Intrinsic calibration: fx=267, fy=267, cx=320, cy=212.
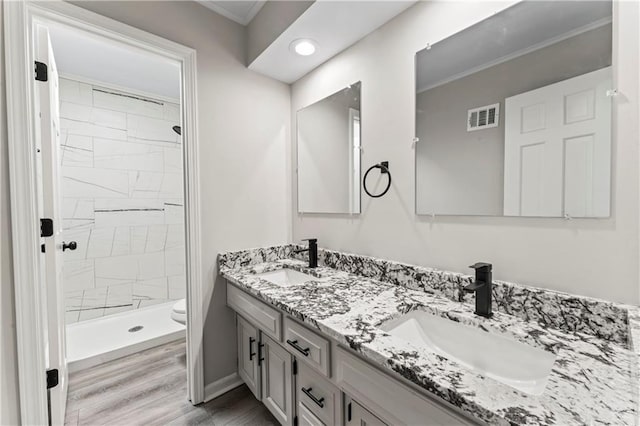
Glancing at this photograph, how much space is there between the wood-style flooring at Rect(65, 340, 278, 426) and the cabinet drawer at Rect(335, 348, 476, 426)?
0.98 meters

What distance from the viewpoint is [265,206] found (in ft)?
6.41

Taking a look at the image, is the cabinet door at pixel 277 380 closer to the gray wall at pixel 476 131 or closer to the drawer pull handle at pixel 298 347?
the drawer pull handle at pixel 298 347

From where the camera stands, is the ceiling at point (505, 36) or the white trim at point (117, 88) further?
the white trim at point (117, 88)

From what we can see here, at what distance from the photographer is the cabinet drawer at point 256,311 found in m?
1.24

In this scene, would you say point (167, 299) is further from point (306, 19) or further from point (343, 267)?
point (306, 19)

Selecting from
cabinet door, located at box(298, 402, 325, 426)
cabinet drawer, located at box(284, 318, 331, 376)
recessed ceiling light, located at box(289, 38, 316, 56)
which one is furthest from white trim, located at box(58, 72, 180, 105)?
cabinet door, located at box(298, 402, 325, 426)

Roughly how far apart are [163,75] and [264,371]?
105 inches

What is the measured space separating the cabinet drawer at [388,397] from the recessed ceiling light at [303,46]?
158 centimetres

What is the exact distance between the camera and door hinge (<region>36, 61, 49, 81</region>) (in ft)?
4.09

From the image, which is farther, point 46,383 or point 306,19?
point 306,19

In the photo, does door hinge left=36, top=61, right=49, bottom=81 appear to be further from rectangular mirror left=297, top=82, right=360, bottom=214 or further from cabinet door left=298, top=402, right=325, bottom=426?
cabinet door left=298, top=402, right=325, bottom=426

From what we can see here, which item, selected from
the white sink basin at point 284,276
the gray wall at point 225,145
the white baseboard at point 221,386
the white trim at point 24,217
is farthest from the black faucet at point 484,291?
the white trim at point 24,217

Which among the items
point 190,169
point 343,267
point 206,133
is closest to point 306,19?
point 206,133

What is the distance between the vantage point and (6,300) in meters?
1.09
